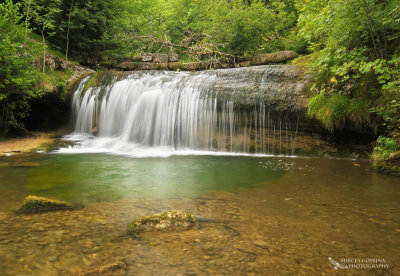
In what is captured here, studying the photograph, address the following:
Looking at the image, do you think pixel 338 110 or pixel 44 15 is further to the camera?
pixel 44 15

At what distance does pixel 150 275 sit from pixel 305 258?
1.30m

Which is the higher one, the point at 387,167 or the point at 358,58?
the point at 358,58

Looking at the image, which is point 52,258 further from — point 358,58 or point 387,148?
point 387,148

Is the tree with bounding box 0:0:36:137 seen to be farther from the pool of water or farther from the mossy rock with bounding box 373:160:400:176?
the mossy rock with bounding box 373:160:400:176

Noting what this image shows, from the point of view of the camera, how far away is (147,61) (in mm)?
14320

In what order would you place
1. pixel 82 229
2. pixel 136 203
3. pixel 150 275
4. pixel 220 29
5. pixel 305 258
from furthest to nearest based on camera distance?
pixel 220 29 → pixel 136 203 → pixel 82 229 → pixel 305 258 → pixel 150 275

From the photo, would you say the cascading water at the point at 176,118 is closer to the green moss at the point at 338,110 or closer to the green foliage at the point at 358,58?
the green moss at the point at 338,110

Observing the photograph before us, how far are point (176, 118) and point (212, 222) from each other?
674 cm

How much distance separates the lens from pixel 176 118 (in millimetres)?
9391

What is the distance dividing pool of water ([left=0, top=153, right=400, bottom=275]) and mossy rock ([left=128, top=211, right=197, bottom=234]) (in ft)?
0.38

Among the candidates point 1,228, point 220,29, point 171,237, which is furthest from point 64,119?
point 171,237

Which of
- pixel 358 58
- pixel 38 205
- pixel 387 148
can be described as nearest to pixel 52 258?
pixel 38 205

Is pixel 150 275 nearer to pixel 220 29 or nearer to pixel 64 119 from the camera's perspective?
pixel 64 119

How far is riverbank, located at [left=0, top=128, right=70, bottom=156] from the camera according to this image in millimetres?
8100
